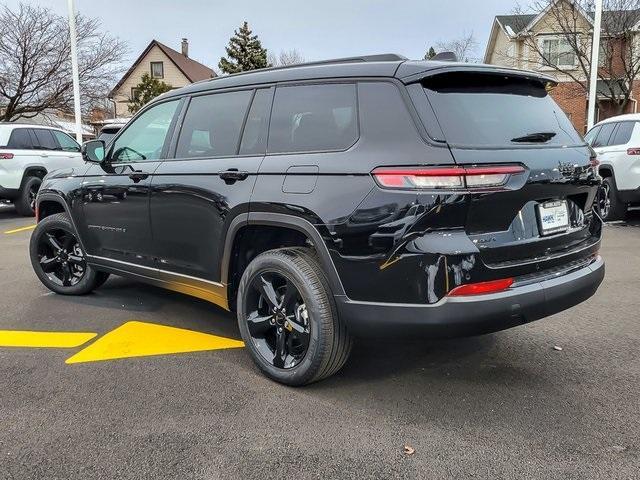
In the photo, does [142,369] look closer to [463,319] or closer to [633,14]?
[463,319]

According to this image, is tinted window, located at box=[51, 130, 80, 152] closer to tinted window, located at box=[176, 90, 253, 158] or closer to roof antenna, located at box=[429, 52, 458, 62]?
tinted window, located at box=[176, 90, 253, 158]

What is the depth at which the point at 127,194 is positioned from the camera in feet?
13.7

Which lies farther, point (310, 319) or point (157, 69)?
A: point (157, 69)

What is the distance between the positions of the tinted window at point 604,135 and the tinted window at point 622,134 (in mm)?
160

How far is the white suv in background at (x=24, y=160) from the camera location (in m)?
10.6

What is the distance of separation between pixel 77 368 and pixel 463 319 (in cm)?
244

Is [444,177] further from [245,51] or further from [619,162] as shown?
[245,51]

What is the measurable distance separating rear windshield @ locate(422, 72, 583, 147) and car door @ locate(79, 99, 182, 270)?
2.12m

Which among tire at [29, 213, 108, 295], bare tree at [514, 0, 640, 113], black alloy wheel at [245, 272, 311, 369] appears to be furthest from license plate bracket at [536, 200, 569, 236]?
bare tree at [514, 0, 640, 113]

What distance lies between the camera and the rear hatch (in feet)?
8.62

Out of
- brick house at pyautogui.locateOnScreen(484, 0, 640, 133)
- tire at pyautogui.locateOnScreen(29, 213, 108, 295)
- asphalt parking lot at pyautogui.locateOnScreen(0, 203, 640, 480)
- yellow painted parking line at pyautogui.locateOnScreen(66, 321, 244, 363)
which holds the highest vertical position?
brick house at pyautogui.locateOnScreen(484, 0, 640, 133)

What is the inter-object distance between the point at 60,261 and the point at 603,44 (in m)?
26.0

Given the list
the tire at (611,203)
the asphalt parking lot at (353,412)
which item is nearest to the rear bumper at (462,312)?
the asphalt parking lot at (353,412)

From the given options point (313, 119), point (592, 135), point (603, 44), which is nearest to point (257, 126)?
point (313, 119)
